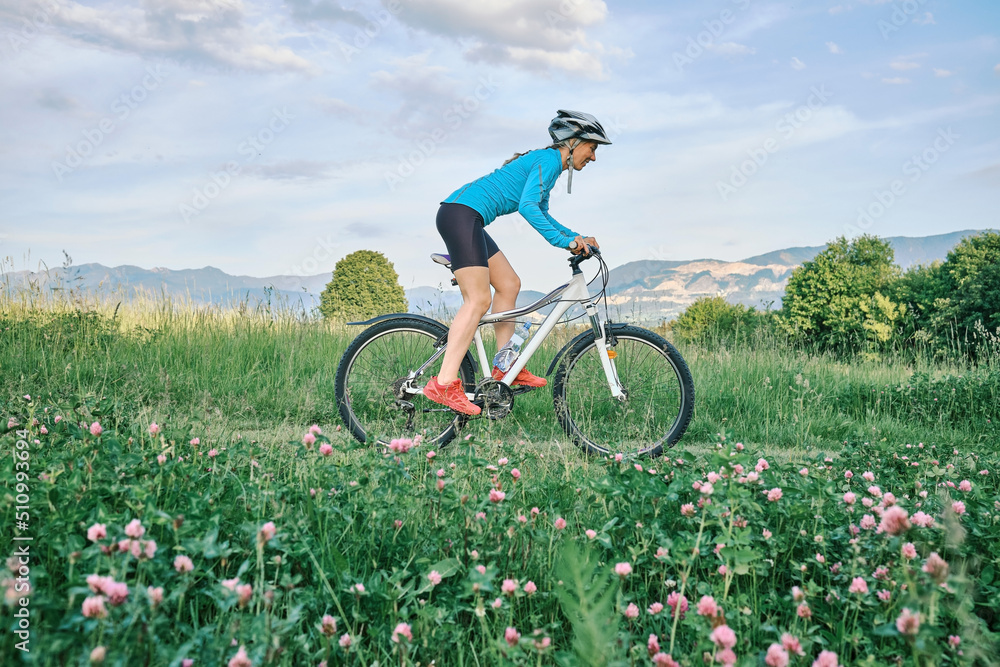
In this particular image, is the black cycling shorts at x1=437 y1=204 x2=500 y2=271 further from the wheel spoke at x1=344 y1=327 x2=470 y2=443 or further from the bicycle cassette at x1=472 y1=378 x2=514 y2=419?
the bicycle cassette at x1=472 y1=378 x2=514 y2=419

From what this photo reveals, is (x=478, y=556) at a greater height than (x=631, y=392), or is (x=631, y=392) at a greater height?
(x=631, y=392)

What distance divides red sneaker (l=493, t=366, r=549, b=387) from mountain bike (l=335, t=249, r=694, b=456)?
0.07m

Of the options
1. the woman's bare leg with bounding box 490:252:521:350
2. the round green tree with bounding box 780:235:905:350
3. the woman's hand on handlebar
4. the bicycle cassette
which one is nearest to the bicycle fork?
the woman's hand on handlebar

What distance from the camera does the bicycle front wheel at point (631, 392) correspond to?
15.8 ft

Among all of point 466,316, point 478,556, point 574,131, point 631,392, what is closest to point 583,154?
point 574,131

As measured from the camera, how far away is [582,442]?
4719 millimetres

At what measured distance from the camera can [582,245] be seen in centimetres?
448

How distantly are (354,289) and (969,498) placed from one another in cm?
2470

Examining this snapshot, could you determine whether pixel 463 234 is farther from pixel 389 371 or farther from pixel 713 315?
pixel 713 315

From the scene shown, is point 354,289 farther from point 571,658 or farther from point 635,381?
point 571,658

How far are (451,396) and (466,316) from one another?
1.93 ft

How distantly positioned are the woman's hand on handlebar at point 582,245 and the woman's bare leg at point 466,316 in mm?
635

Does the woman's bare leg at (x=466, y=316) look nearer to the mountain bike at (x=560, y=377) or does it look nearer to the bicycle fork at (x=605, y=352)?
the mountain bike at (x=560, y=377)

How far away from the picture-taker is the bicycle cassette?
4707mm
